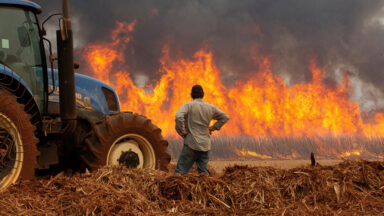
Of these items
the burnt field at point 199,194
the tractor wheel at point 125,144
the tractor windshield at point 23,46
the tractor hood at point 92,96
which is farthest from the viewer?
the tractor hood at point 92,96

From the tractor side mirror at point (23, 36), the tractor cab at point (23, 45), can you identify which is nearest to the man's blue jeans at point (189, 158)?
the tractor cab at point (23, 45)

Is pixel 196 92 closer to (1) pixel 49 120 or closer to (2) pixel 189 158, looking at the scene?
(2) pixel 189 158

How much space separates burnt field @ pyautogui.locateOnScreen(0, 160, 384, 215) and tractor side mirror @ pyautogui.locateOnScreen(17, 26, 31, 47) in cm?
274

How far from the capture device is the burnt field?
4395 millimetres

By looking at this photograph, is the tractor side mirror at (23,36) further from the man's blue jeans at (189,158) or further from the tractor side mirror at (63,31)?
the man's blue jeans at (189,158)

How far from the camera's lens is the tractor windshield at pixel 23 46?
655 centimetres

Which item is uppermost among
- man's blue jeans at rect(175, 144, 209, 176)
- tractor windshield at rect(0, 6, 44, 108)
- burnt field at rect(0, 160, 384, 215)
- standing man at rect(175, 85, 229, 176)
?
tractor windshield at rect(0, 6, 44, 108)

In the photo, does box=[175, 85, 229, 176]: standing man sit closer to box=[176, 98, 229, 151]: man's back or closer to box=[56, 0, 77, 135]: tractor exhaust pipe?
box=[176, 98, 229, 151]: man's back

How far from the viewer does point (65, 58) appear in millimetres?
6832

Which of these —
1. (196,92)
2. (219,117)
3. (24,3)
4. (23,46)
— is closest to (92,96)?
(23,46)

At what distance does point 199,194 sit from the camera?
16.0 feet

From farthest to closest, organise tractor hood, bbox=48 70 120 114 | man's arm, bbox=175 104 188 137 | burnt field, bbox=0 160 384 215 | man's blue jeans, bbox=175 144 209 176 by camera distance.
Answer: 1. tractor hood, bbox=48 70 120 114
2. man's blue jeans, bbox=175 144 209 176
3. man's arm, bbox=175 104 188 137
4. burnt field, bbox=0 160 384 215

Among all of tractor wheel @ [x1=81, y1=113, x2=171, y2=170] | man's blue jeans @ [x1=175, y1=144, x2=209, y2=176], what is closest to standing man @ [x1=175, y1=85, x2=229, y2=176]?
man's blue jeans @ [x1=175, y1=144, x2=209, y2=176]

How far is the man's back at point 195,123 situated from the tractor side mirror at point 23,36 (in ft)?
9.81
